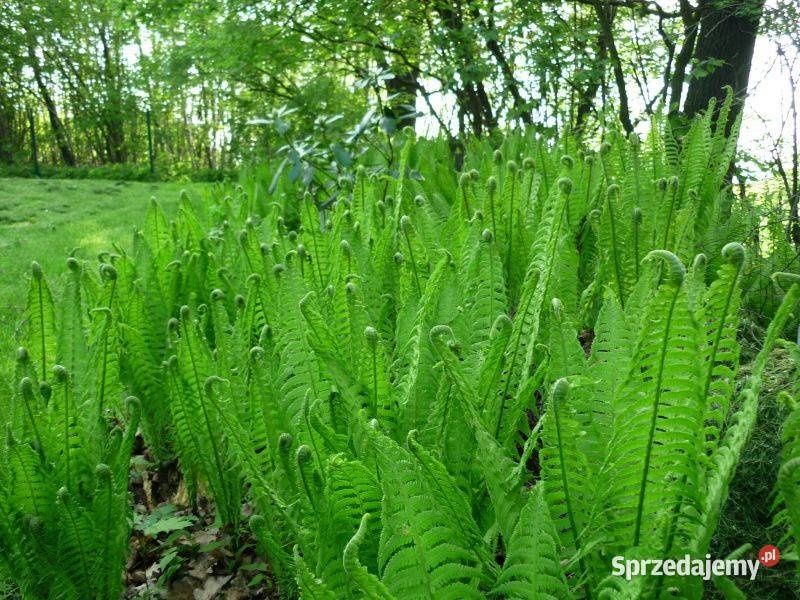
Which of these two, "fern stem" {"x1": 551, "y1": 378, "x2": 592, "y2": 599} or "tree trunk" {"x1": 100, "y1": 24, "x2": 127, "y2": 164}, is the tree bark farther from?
"tree trunk" {"x1": 100, "y1": 24, "x2": 127, "y2": 164}

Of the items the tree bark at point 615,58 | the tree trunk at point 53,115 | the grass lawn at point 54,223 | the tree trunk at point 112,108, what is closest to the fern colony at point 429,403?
the grass lawn at point 54,223

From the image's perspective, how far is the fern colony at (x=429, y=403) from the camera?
0.90 metres

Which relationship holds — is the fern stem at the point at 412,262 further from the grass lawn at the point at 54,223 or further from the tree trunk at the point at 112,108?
the tree trunk at the point at 112,108

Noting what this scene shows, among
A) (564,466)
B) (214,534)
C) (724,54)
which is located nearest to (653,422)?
(564,466)

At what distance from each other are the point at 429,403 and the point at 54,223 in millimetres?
7021

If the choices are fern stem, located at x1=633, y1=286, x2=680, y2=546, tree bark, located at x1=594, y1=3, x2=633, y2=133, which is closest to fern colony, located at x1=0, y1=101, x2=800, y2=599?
fern stem, located at x1=633, y1=286, x2=680, y2=546

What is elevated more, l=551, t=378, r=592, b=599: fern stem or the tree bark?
the tree bark

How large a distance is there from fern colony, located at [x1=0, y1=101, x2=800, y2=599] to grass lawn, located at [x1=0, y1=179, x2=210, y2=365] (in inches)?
53.0

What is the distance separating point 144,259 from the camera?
2.30 meters

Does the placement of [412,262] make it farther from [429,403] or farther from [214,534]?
[214,534]

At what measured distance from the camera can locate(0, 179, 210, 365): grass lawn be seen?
14.4ft

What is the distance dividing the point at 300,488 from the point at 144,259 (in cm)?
148

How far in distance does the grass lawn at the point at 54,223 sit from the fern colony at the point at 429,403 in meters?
1.35

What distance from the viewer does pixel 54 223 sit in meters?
7.21
